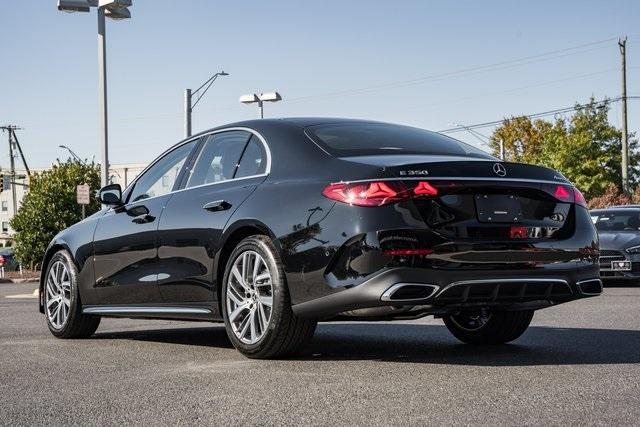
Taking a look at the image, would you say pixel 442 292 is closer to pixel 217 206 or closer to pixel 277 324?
pixel 277 324

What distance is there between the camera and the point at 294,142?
630 cm

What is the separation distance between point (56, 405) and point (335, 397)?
1352mm

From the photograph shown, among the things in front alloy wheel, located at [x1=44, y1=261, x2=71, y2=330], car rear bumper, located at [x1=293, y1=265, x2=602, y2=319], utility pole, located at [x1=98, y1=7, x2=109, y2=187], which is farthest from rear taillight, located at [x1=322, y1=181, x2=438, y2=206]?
utility pole, located at [x1=98, y1=7, x2=109, y2=187]

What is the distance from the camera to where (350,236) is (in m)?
5.48

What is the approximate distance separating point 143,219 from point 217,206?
3.66ft

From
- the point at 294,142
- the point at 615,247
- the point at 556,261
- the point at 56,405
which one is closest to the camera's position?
the point at 56,405

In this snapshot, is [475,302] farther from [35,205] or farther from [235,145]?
[35,205]

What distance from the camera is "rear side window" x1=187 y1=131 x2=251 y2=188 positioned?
682cm

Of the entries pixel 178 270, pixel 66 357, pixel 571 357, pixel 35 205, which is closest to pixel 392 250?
pixel 571 357

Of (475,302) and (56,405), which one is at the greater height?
(475,302)

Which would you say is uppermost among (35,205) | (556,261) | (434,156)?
(434,156)

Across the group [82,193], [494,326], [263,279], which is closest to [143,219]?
[263,279]

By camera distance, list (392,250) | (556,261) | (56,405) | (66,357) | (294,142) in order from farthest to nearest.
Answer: (66,357), (294,142), (556,261), (392,250), (56,405)

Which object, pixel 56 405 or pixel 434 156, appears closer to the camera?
pixel 56 405
